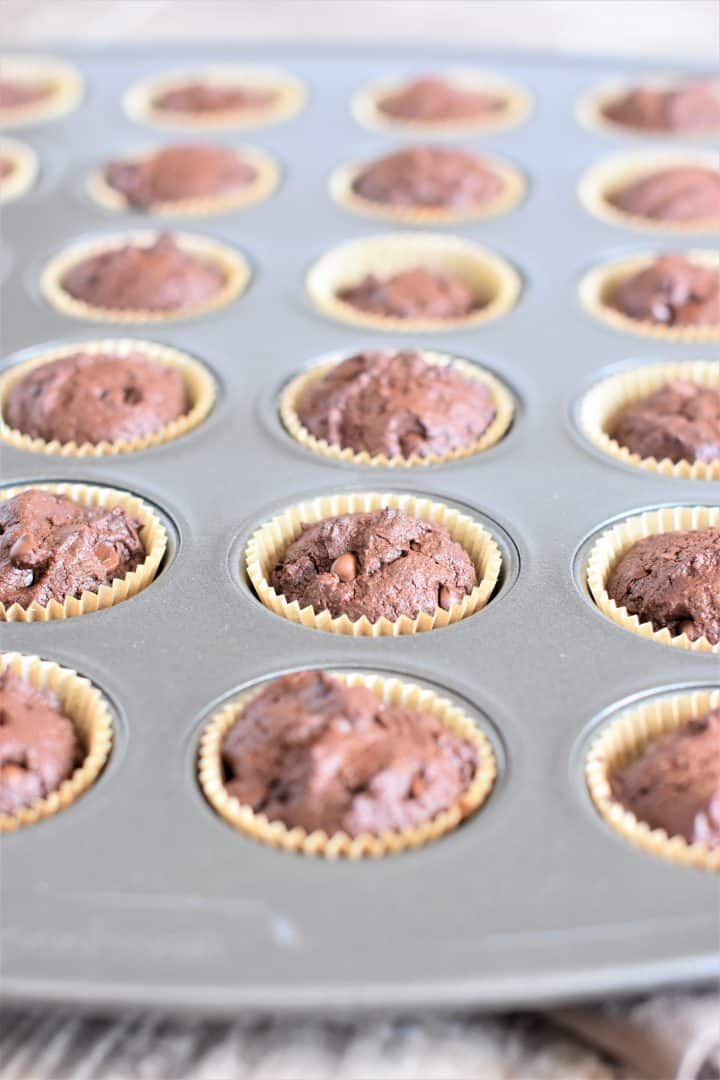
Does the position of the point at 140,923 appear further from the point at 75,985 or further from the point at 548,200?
the point at 548,200

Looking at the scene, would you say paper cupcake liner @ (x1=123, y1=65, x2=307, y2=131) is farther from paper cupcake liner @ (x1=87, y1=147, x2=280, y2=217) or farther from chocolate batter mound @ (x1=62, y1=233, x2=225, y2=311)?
chocolate batter mound @ (x1=62, y1=233, x2=225, y2=311)

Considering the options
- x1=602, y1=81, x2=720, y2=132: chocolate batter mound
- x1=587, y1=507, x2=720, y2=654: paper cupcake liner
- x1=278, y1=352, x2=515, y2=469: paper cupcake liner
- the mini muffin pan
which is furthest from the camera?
x1=602, y1=81, x2=720, y2=132: chocolate batter mound

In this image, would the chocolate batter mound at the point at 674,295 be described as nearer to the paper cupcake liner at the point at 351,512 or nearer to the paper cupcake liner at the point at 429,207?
the paper cupcake liner at the point at 429,207

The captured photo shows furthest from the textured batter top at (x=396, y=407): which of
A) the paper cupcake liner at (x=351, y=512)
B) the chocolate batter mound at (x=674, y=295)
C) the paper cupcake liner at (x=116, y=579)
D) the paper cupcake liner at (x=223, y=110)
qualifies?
the paper cupcake liner at (x=223, y=110)

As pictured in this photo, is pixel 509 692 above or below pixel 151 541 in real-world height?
below

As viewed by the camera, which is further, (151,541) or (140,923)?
(151,541)

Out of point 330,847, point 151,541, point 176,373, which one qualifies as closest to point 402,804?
point 330,847

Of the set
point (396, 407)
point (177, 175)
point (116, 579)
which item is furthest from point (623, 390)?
point (177, 175)

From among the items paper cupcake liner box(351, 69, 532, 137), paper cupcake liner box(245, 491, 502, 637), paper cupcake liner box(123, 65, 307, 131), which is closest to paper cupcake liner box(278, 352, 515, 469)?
paper cupcake liner box(245, 491, 502, 637)
